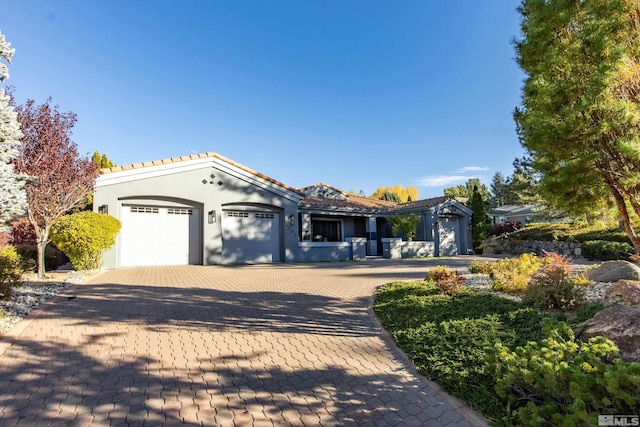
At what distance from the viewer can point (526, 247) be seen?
20562 millimetres

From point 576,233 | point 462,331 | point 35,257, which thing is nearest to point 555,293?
point 462,331

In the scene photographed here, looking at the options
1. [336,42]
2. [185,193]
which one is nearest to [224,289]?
[185,193]

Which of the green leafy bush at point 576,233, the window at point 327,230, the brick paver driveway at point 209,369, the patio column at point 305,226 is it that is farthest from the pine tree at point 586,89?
the window at point 327,230

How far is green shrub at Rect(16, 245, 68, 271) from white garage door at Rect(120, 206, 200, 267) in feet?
7.28

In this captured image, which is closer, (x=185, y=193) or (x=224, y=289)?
(x=224, y=289)

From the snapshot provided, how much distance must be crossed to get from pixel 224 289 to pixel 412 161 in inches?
961

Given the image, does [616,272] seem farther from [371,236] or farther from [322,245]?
[371,236]

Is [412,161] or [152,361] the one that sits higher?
[412,161]

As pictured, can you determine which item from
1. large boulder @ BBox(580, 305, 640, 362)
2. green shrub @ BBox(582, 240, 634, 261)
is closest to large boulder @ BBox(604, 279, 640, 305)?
large boulder @ BBox(580, 305, 640, 362)

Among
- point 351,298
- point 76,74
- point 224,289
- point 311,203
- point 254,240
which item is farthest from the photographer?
point 311,203

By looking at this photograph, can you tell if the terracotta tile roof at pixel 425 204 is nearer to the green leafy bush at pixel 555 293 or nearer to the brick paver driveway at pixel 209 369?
the green leafy bush at pixel 555 293

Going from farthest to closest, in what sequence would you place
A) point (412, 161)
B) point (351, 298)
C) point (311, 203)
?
point (412, 161) → point (311, 203) → point (351, 298)

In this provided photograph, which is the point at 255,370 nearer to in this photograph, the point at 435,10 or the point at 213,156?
the point at 213,156

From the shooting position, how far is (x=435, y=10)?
12.6 metres
